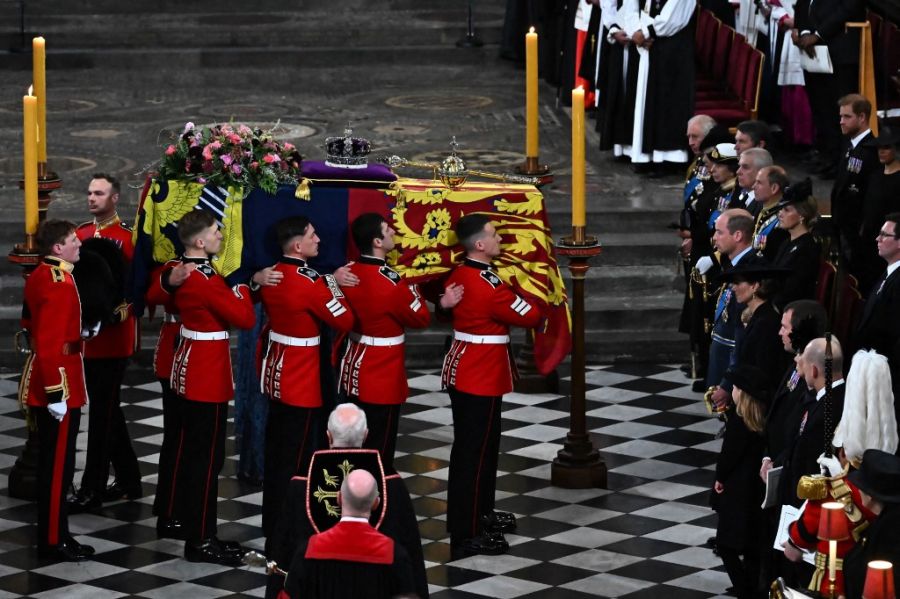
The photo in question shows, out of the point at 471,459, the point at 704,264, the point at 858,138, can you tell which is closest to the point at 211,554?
the point at 471,459

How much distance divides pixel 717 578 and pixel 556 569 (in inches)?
31.8

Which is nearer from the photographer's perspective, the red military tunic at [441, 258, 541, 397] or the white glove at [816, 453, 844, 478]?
the white glove at [816, 453, 844, 478]

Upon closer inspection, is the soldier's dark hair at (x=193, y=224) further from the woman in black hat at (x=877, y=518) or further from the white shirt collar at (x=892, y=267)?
the woman in black hat at (x=877, y=518)

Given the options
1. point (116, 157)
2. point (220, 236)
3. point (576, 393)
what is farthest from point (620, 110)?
point (220, 236)

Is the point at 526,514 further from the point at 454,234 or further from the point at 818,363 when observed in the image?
the point at 818,363

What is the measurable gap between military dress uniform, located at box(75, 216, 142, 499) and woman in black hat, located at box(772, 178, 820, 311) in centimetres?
356

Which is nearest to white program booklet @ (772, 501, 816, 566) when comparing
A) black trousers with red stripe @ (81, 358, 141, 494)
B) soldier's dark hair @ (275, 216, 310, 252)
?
soldier's dark hair @ (275, 216, 310, 252)

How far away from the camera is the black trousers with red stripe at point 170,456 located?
981 cm

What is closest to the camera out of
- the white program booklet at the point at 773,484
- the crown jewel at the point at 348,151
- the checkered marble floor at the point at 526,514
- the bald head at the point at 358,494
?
the bald head at the point at 358,494

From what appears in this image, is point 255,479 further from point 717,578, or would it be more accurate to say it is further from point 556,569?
point 717,578

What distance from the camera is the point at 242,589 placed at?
9.27m

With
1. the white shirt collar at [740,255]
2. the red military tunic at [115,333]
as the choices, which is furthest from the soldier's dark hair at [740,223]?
the red military tunic at [115,333]

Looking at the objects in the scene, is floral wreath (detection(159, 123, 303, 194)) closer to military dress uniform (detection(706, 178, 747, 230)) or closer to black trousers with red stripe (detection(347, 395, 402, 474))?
black trousers with red stripe (detection(347, 395, 402, 474))

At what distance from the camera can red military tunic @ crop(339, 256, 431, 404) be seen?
9.59 meters
